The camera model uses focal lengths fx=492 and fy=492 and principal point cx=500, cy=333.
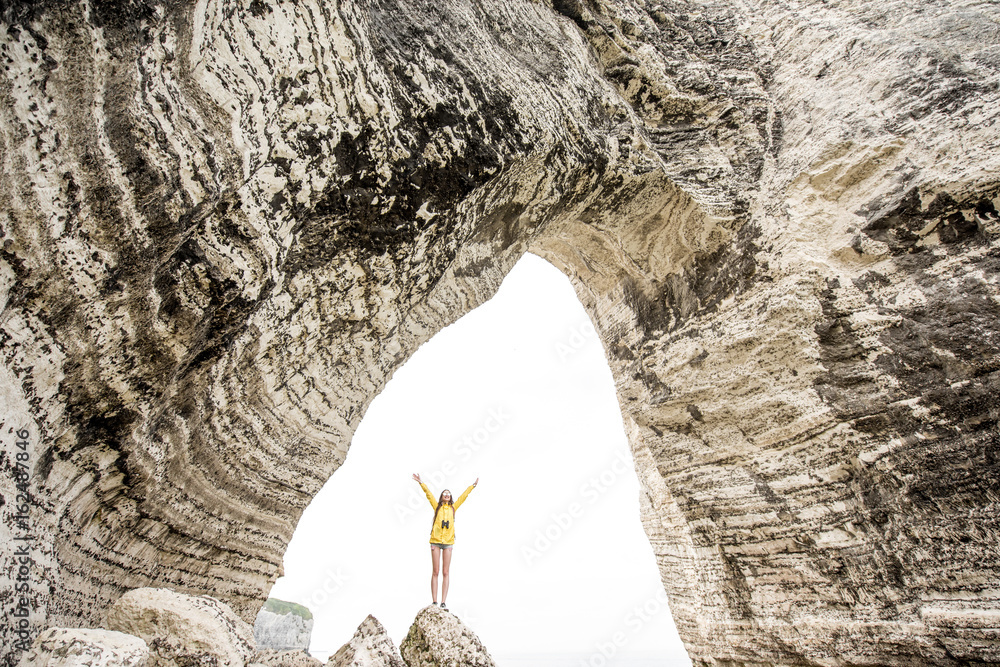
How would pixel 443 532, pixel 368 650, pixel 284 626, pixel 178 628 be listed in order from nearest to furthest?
pixel 178 628 → pixel 368 650 → pixel 443 532 → pixel 284 626

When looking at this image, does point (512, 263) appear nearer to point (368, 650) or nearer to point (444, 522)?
point (368, 650)

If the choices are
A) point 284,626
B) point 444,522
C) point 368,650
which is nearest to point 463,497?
point 444,522

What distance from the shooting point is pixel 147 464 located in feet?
7.59

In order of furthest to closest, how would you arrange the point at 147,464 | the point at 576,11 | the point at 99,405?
the point at 576,11 < the point at 147,464 < the point at 99,405

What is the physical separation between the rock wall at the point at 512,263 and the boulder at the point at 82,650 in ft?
0.55

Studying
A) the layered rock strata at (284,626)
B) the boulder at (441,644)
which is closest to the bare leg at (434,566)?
the boulder at (441,644)

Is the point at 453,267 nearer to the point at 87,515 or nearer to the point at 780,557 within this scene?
the point at 87,515

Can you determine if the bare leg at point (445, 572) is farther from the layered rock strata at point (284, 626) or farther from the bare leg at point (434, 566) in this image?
the layered rock strata at point (284, 626)

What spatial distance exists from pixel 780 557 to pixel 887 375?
1556mm

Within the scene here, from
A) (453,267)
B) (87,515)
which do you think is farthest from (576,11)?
(87,515)

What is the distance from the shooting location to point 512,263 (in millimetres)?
4066

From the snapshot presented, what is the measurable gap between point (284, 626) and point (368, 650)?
81.2 feet

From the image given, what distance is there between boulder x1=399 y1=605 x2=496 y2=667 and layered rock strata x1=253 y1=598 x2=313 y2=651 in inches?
817

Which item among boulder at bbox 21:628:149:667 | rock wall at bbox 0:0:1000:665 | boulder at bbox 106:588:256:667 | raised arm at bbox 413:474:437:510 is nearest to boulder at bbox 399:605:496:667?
rock wall at bbox 0:0:1000:665
